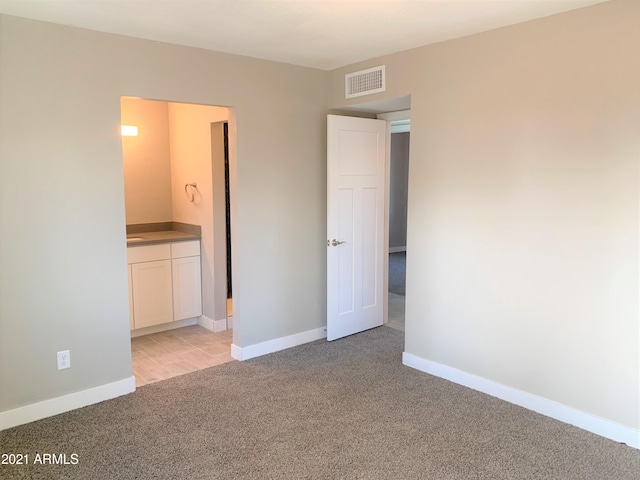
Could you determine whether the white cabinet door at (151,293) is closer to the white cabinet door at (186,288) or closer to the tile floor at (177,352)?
the white cabinet door at (186,288)

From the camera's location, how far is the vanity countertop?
14.3 ft

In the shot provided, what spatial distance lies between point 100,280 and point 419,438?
7.57 ft

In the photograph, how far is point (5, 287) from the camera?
9.46 ft

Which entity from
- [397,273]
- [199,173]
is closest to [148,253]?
[199,173]

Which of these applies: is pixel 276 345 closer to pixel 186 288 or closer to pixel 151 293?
pixel 186 288


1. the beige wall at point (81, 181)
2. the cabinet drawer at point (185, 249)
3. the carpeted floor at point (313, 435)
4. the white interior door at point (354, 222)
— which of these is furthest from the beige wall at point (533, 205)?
the cabinet drawer at point (185, 249)

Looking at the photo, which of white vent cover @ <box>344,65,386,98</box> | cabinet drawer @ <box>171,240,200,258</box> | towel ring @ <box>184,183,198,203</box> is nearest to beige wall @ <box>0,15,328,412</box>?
white vent cover @ <box>344,65,386,98</box>

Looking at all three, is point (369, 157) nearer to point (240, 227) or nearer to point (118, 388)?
point (240, 227)

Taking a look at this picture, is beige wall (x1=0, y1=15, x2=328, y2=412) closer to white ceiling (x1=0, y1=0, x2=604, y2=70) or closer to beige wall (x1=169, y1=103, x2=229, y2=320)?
white ceiling (x1=0, y1=0, x2=604, y2=70)

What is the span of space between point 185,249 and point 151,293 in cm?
53

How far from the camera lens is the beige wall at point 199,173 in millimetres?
4551

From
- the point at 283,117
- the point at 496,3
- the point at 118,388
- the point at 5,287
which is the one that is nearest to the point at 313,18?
the point at 496,3

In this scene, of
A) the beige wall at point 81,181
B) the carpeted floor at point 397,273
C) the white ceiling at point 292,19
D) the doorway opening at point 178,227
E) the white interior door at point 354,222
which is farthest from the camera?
the carpeted floor at point 397,273

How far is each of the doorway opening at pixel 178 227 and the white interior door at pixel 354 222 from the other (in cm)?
104
